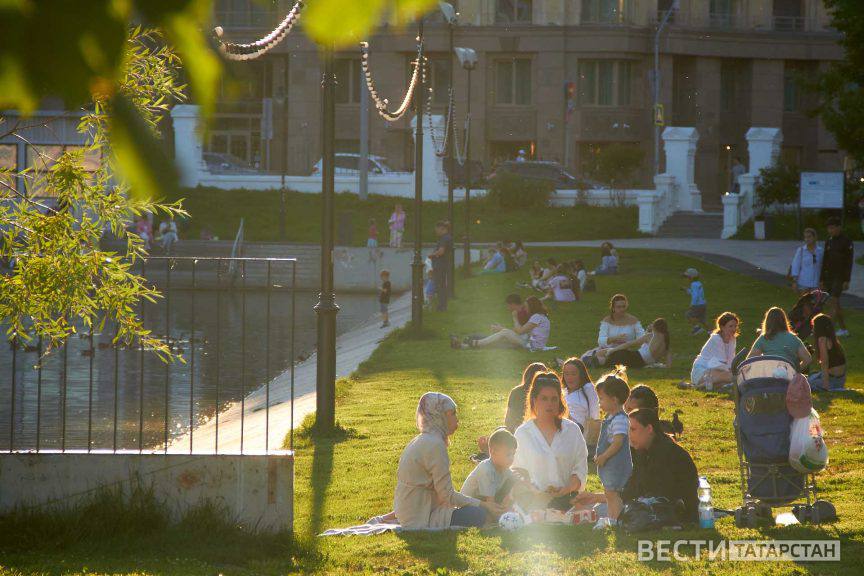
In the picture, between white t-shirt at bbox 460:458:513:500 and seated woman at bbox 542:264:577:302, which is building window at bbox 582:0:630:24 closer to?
seated woman at bbox 542:264:577:302

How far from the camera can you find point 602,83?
2443 inches

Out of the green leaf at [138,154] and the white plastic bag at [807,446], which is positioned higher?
the green leaf at [138,154]

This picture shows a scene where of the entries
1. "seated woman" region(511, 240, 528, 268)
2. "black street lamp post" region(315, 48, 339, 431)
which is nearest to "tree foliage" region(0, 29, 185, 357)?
"black street lamp post" region(315, 48, 339, 431)

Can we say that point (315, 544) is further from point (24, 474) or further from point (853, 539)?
point (853, 539)

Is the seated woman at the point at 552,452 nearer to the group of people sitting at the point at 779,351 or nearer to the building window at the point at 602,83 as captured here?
the group of people sitting at the point at 779,351

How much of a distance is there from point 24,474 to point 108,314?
1339mm

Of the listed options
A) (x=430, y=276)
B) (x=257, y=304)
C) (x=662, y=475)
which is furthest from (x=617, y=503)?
(x=257, y=304)

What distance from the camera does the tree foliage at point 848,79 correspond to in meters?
2.97

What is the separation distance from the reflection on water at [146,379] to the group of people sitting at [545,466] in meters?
1.34

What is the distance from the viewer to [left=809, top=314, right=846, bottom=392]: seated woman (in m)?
14.9

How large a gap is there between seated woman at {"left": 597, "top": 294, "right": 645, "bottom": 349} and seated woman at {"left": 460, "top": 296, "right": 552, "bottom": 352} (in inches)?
75.8

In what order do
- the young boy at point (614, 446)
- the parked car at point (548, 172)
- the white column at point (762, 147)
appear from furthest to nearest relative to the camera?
the parked car at point (548, 172) → the white column at point (762, 147) → the young boy at point (614, 446)

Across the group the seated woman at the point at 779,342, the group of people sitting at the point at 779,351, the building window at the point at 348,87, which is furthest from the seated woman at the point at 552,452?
the building window at the point at 348,87

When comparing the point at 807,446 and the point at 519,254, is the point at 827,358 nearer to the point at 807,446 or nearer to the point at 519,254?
the point at 807,446
